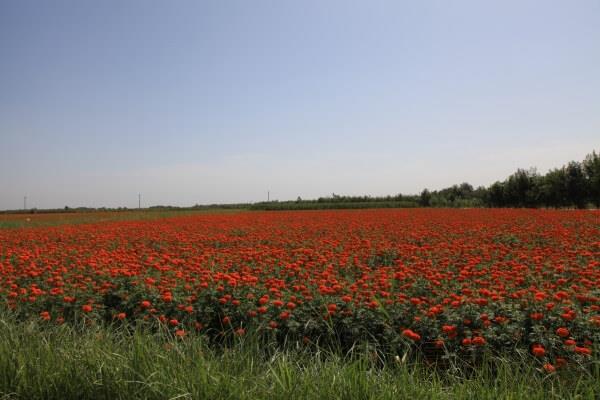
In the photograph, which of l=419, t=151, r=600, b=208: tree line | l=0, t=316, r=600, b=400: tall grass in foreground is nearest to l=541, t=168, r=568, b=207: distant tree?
l=419, t=151, r=600, b=208: tree line

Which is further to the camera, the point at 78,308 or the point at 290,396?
the point at 78,308

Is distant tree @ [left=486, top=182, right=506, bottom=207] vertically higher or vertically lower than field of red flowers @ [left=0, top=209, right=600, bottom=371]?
higher

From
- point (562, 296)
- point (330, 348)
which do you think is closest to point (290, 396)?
point (330, 348)

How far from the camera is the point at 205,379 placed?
251 centimetres

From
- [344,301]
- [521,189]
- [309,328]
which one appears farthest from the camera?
[521,189]

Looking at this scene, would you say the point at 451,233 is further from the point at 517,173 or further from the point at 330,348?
the point at 517,173

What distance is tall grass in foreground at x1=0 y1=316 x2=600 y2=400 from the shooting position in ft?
7.95

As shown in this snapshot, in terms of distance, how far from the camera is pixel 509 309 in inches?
149

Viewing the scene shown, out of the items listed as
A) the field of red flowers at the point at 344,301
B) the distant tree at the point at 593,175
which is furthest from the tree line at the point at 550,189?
the field of red flowers at the point at 344,301

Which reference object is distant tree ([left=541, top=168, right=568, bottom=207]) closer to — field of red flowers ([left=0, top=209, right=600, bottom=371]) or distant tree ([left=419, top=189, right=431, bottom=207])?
distant tree ([left=419, top=189, right=431, bottom=207])

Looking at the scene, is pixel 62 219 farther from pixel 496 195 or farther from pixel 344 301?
pixel 496 195

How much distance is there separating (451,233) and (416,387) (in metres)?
10.0

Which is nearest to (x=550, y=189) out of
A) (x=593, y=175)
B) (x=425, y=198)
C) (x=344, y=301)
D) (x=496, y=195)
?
(x=593, y=175)

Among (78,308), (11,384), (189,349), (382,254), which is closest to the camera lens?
(11,384)
